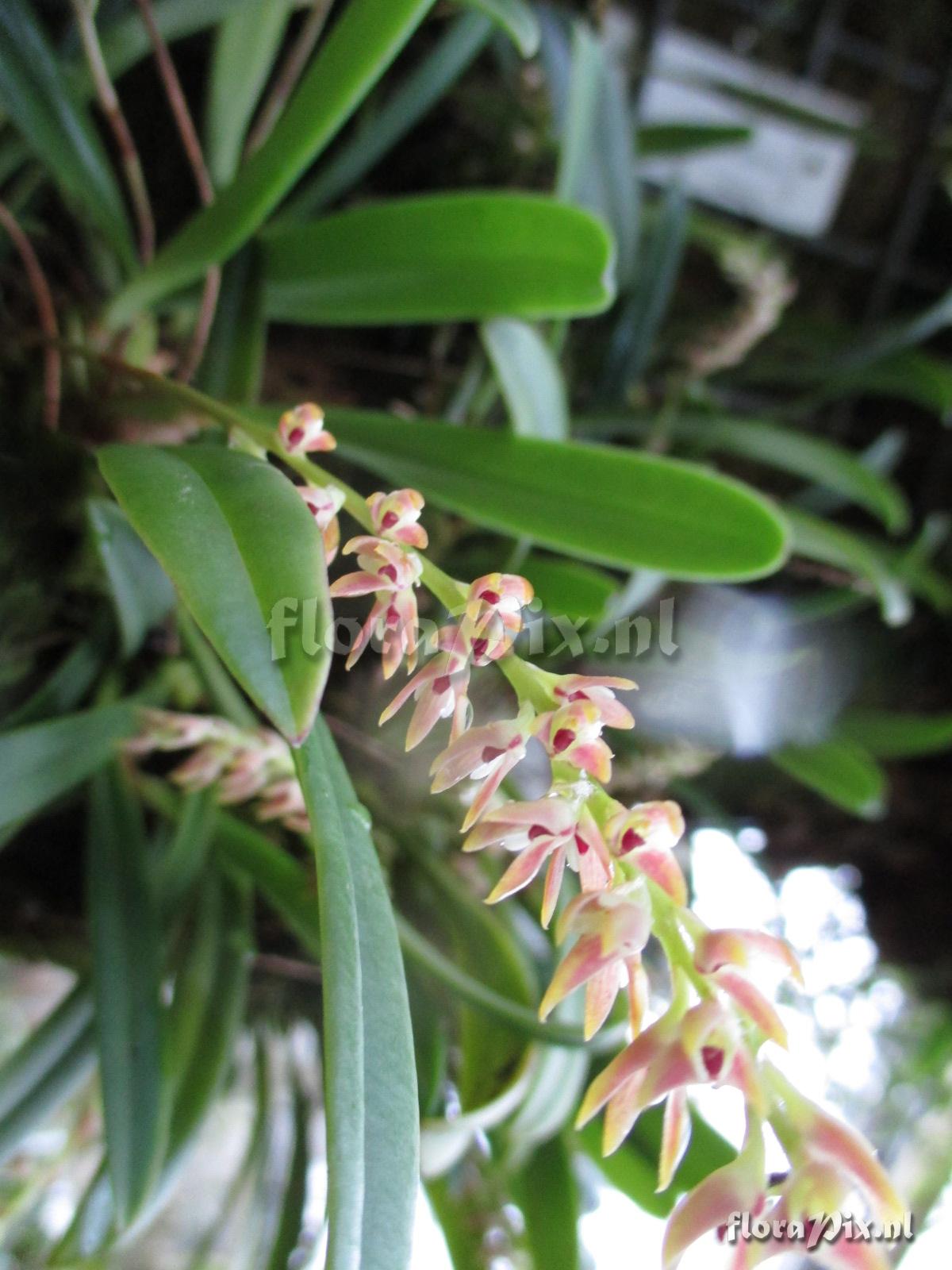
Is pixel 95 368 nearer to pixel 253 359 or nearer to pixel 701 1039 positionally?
pixel 253 359

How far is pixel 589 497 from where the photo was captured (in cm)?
46

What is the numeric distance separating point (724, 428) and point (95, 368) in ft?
1.75

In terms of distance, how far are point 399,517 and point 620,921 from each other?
0.43 ft

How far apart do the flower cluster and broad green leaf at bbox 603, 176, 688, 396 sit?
56 centimetres

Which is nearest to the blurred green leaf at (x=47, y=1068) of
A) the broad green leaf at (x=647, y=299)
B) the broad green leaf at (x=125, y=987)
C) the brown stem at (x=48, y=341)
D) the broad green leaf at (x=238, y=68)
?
the broad green leaf at (x=125, y=987)

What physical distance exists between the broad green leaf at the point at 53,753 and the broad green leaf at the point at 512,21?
1.32ft

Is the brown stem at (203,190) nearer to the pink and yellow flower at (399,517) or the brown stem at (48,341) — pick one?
the brown stem at (48,341)

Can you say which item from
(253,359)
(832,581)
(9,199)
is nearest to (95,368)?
(253,359)

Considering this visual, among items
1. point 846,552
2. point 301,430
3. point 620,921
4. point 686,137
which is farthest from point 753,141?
point 620,921

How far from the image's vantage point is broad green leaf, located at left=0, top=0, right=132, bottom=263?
1.42 ft

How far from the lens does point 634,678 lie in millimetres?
726

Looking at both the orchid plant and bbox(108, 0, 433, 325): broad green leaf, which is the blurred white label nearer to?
bbox(108, 0, 433, 325): broad green leaf

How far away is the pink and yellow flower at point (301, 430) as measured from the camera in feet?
0.99

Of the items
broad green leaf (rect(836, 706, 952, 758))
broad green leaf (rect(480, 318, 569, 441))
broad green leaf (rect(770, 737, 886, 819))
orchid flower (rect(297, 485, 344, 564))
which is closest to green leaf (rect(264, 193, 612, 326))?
broad green leaf (rect(480, 318, 569, 441))
